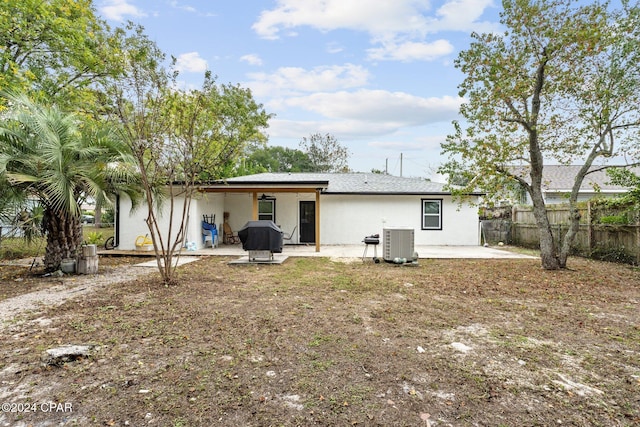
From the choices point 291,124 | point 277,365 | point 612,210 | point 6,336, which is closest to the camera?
point 277,365

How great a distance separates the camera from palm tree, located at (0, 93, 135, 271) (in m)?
6.29

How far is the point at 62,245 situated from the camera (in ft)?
24.2

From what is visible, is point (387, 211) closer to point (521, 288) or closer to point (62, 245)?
point (521, 288)

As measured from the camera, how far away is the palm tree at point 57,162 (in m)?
6.29

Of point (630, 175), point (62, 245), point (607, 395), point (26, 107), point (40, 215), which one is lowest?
point (607, 395)

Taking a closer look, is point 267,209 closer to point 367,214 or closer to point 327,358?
point 367,214

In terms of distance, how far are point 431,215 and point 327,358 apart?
11.9m

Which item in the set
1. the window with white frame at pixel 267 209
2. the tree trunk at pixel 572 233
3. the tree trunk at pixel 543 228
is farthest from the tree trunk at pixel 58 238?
the tree trunk at pixel 572 233

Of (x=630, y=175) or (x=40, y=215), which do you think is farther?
(x=630, y=175)

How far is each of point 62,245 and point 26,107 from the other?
9.14ft

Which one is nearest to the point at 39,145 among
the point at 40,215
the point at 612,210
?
the point at 40,215

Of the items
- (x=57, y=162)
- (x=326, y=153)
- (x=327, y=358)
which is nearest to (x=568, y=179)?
(x=326, y=153)

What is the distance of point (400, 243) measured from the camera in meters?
8.92

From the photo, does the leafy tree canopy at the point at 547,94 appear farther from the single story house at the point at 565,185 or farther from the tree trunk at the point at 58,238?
the single story house at the point at 565,185
